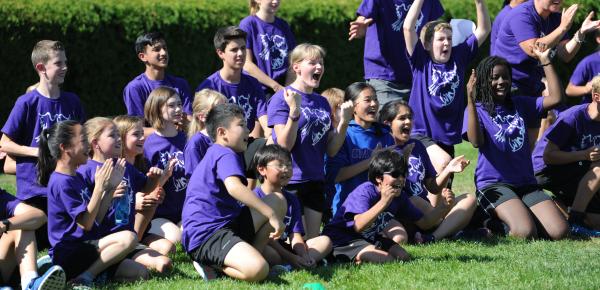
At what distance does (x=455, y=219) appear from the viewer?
31.2ft

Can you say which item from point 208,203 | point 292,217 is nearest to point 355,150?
point 292,217

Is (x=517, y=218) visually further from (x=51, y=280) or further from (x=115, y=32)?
(x=115, y=32)

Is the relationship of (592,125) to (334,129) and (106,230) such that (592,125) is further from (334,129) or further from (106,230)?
(106,230)

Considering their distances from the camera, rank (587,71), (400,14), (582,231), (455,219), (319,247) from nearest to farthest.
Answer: (319,247) < (455,219) < (582,231) < (400,14) < (587,71)

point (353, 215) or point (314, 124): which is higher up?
point (314, 124)

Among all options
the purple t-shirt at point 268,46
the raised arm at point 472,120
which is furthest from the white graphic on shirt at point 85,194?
the raised arm at point 472,120

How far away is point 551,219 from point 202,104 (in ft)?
10.6

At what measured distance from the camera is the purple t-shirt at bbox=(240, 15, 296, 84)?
10.4m

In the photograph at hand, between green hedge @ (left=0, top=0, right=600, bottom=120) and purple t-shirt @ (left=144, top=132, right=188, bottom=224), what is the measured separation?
5085 millimetres

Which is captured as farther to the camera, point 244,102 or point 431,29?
point 431,29

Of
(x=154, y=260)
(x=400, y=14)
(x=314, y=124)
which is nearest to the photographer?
(x=154, y=260)

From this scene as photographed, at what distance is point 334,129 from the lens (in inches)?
369

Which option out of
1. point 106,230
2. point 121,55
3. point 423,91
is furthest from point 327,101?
point 121,55

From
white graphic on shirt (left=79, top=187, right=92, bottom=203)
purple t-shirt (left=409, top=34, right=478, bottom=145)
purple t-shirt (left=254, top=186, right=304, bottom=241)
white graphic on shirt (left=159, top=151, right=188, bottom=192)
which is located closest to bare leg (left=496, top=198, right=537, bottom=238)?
purple t-shirt (left=409, top=34, right=478, bottom=145)
